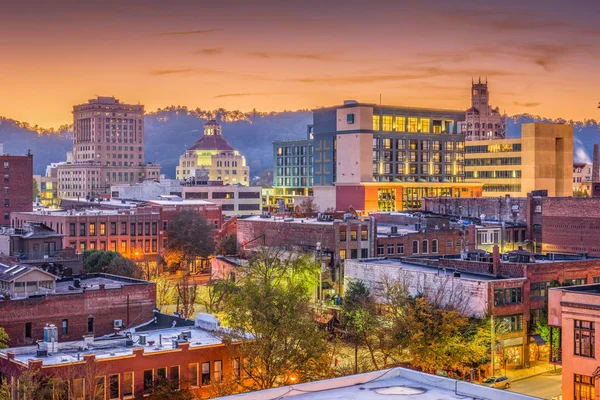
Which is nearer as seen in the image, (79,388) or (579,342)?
(579,342)

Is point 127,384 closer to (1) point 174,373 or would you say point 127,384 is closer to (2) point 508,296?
(1) point 174,373

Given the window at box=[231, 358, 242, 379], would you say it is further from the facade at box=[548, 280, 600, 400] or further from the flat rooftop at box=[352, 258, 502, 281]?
the flat rooftop at box=[352, 258, 502, 281]

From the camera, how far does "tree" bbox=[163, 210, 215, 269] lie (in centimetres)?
11838

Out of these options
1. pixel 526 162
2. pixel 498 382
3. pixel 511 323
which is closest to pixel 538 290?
pixel 511 323

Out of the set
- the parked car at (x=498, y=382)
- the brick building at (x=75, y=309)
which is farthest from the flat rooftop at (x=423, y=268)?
the brick building at (x=75, y=309)

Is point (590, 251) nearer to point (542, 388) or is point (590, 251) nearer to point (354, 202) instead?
point (542, 388)

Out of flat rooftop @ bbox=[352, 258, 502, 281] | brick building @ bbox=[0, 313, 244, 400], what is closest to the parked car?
flat rooftop @ bbox=[352, 258, 502, 281]

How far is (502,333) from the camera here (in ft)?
204

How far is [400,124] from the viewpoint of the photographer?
163 meters

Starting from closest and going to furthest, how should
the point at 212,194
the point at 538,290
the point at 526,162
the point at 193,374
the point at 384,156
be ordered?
the point at 193,374 < the point at 538,290 < the point at 384,156 < the point at 212,194 < the point at 526,162

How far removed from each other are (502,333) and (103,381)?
29170mm

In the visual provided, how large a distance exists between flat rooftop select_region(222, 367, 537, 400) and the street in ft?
91.4

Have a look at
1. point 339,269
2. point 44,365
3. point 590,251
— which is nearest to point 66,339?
point 44,365

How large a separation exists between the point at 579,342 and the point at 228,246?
228ft
